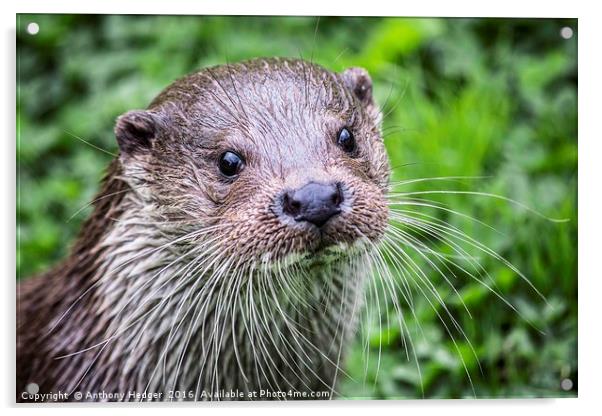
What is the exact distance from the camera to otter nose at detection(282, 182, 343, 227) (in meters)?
2.24

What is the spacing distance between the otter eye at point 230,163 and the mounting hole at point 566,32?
1422mm

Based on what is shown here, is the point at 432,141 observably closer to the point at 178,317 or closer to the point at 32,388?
the point at 178,317

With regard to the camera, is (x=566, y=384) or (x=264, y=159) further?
(x=566, y=384)

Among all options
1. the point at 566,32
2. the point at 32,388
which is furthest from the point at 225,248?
the point at 566,32

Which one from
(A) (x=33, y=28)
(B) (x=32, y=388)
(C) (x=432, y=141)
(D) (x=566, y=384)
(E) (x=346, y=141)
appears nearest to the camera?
(E) (x=346, y=141)

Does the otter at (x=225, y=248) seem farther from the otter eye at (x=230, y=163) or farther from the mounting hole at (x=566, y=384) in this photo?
the mounting hole at (x=566, y=384)

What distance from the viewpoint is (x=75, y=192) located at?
3.72 m

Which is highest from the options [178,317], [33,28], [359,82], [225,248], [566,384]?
[33,28]

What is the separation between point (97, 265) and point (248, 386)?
22.4 inches

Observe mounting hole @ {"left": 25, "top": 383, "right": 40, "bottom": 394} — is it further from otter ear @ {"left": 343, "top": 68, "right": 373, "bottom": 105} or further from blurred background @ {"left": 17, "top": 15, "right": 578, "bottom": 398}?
otter ear @ {"left": 343, "top": 68, "right": 373, "bottom": 105}

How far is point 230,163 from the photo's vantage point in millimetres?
2473
